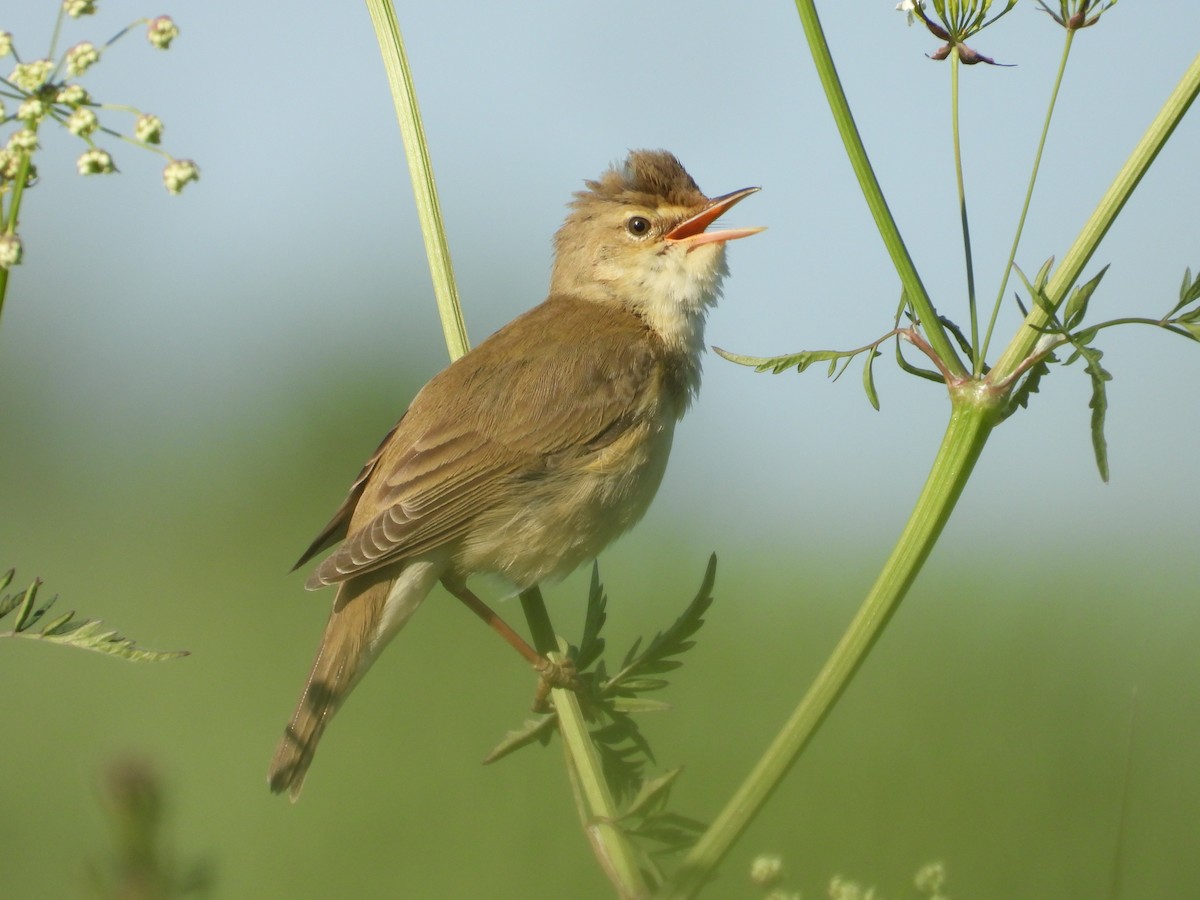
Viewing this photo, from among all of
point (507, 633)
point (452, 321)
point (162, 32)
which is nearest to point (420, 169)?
point (452, 321)

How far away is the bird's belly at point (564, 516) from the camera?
124 inches

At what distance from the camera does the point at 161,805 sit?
104cm

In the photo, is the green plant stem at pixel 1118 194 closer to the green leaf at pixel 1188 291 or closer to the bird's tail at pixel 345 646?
the green leaf at pixel 1188 291

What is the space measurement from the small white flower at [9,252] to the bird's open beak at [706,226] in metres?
2.27

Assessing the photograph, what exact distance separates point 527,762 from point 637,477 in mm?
1908

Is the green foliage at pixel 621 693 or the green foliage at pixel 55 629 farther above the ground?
the green foliage at pixel 55 629

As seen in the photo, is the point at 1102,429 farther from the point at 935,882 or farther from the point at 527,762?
the point at 527,762

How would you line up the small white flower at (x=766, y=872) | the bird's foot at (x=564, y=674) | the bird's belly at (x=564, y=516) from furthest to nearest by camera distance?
1. the bird's belly at (x=564, y=516)
2. the bird's foot at (x=564, y=674)
3. the small white flower at (x=766, y=872)

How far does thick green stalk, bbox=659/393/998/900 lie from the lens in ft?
4.75

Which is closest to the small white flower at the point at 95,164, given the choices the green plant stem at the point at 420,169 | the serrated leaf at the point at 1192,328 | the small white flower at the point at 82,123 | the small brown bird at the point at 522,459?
the small white flower at the point at 82,123

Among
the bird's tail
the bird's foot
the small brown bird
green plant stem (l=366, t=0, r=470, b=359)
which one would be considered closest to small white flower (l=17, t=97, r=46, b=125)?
green plant stem (l=366, t=0, r=470, b=359)

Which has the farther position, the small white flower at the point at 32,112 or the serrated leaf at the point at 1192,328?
the serrated leaf at the point at 1192,328

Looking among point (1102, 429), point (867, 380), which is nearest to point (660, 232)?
point (867, 380)

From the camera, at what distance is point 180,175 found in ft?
4.11
